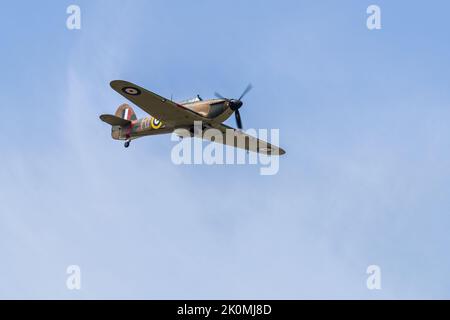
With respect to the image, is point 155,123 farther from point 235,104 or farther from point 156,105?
point 235,104

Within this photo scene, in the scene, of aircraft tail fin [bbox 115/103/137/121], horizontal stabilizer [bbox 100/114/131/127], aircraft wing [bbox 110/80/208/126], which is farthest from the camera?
aircraft tail fin [bbox 115/103/137/121]

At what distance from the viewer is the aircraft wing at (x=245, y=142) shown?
36.3m

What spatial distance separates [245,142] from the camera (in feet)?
127

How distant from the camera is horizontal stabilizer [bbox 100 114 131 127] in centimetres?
3753

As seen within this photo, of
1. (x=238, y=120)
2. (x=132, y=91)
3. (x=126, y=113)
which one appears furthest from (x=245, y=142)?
(x=132, y=91)

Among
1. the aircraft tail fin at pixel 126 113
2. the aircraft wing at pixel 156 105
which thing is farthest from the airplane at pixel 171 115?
the aircraft tail fin at pixel 126 113

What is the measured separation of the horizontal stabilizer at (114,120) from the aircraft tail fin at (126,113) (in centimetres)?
133

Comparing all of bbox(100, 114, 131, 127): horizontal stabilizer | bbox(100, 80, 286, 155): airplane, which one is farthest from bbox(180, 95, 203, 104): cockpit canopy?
bbox(100, 114, 131, 127): horizontal stabilizer

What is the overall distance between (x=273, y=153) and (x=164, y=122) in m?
8.06

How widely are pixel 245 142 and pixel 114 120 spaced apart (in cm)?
725

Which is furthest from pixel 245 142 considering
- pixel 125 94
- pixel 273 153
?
pixel 125 94

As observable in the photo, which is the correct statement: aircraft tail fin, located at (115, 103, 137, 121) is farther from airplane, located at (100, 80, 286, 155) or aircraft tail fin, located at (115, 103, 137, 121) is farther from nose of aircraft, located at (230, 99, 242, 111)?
nose of aircraft, located at (230, 99, 242, 111)
